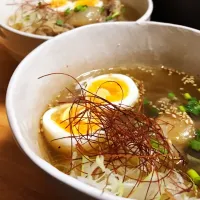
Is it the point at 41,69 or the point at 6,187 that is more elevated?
the point at 41,69

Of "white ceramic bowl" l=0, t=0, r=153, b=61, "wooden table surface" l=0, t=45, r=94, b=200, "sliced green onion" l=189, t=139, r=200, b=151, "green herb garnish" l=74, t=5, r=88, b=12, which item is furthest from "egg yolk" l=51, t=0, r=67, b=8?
"sliced green onion" l=189, t=139, r=200, b=151

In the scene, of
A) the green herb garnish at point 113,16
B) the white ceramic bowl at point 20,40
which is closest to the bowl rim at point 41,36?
the white ceramic bowl at point 20,40

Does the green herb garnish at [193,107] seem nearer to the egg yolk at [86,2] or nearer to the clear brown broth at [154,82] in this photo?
the clear brown broth at [154,82]

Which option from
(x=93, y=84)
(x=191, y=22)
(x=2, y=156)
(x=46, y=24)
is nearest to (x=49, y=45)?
(x=93, y=84)

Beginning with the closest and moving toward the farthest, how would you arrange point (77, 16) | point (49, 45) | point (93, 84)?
point (49, 45), point (93, 84), point (77, 16)

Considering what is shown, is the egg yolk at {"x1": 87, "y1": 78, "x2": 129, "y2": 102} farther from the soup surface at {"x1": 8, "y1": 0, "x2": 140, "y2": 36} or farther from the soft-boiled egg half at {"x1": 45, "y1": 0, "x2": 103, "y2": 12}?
the soft-boiled egg half at {"x1": 45, "y1": 0, "x2": 103, "y2": 12}

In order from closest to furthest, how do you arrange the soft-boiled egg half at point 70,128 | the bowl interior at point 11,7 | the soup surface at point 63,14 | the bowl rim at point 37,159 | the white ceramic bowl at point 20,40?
the bowl rim at point 37,159 < the soft-boiled egg half at point 70,128 < the white ceramic bowl at point 20,40 < the soup surface at point 63,14 < the bowl interior at point 11,7

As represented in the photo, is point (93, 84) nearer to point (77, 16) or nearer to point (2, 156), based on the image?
point (2, 156)
